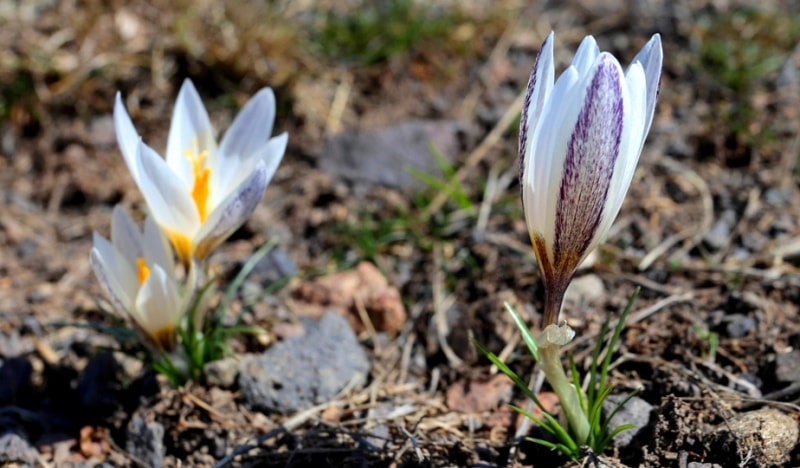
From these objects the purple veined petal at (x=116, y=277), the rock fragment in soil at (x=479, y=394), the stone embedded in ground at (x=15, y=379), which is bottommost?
the stone embedded in ground at (x=15, y=379)

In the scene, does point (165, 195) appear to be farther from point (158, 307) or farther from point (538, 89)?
point (538, 89)

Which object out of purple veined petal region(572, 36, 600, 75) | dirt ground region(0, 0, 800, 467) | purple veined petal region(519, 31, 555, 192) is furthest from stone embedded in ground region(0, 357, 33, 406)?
purple veined petal region(572, 36, 600, 75)

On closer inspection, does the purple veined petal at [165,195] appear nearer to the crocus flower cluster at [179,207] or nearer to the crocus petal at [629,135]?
the crocus flower cluster at [179,207]

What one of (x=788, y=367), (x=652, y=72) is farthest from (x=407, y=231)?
(x=652, y=72)

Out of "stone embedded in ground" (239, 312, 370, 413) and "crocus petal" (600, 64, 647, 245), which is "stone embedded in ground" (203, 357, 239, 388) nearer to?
"stone embedded in ground" (239, 312, 370, 413)

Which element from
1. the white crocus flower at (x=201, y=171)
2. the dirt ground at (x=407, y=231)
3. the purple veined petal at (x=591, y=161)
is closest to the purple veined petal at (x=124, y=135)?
the white crocus flower at (x=201, y=171)

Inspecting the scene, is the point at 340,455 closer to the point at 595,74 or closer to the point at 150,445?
the point at 150,445

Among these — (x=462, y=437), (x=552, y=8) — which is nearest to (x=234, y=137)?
(x=462, y=437)
